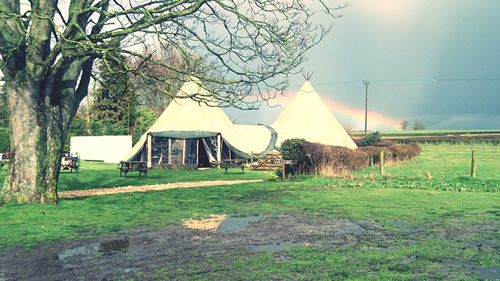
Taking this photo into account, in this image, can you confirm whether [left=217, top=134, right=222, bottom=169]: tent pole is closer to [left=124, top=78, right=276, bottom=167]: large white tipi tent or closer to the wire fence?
[left=124, top=78, right=276, bottom=167]: large white tipi tent

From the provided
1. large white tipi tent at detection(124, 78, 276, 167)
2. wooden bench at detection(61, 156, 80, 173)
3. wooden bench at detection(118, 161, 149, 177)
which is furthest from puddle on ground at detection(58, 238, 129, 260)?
large white tipi tent at detection(124, 78, 276, 167)

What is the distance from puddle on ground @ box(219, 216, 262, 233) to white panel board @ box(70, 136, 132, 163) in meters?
30.6

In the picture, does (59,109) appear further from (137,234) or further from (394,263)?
(394,263)

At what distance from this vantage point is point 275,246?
7.88 meters

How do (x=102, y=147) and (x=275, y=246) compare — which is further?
(x=102, y=147)

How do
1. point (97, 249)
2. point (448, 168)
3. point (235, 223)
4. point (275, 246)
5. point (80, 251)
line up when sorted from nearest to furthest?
point (80, 251) < point (97, 249) < point (275, 246) < point (235, 223) < point (448, 168)

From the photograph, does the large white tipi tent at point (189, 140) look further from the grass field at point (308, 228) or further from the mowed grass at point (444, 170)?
the grass field at point (308, 228)

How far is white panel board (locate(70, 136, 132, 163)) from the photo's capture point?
40594 mm

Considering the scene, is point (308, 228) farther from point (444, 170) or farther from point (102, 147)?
point (102, 147)

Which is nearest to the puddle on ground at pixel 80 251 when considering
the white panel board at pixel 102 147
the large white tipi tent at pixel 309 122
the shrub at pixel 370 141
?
the large white tipi tent at pixel 309 122

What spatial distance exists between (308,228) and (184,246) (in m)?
2.76

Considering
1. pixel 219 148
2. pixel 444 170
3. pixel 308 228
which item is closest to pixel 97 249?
pixel 308 228

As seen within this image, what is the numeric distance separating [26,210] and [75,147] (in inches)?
1294

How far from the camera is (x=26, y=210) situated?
1154 cm
